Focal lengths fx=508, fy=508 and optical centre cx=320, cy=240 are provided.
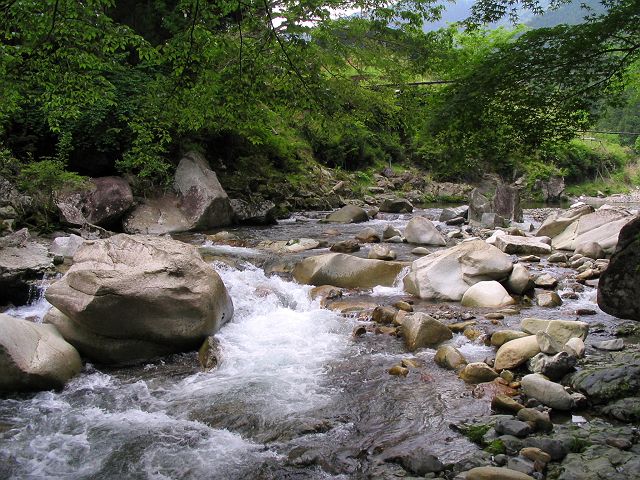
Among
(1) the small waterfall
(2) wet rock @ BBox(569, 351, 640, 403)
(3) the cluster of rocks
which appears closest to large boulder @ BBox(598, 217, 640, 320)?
(2) wet rock @ BBox(569, 351, 640, 403)

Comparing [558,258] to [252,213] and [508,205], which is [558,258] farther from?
[252,213]

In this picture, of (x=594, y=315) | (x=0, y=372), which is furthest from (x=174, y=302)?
(x=594, y=315)

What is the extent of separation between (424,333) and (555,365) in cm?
166

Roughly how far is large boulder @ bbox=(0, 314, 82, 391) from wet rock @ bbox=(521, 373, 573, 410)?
4.95 m

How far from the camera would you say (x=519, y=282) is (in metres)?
8.66

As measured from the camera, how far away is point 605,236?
11.7 m

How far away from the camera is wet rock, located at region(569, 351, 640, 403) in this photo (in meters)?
4.84

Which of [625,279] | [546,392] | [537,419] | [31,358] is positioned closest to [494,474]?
[537,419]

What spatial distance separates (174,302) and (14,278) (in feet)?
10.3

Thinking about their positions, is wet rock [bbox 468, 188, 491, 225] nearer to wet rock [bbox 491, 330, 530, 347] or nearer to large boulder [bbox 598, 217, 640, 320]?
wet rock [bbox 491, 330, 530, 347]

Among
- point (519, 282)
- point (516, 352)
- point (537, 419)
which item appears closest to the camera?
point (537, 419)

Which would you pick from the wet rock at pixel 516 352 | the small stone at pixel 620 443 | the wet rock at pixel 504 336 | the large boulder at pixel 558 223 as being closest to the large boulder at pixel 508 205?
the large boulder at pixel 558 223

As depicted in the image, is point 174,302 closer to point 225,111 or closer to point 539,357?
point 225,111

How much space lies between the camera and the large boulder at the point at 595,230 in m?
11.6
